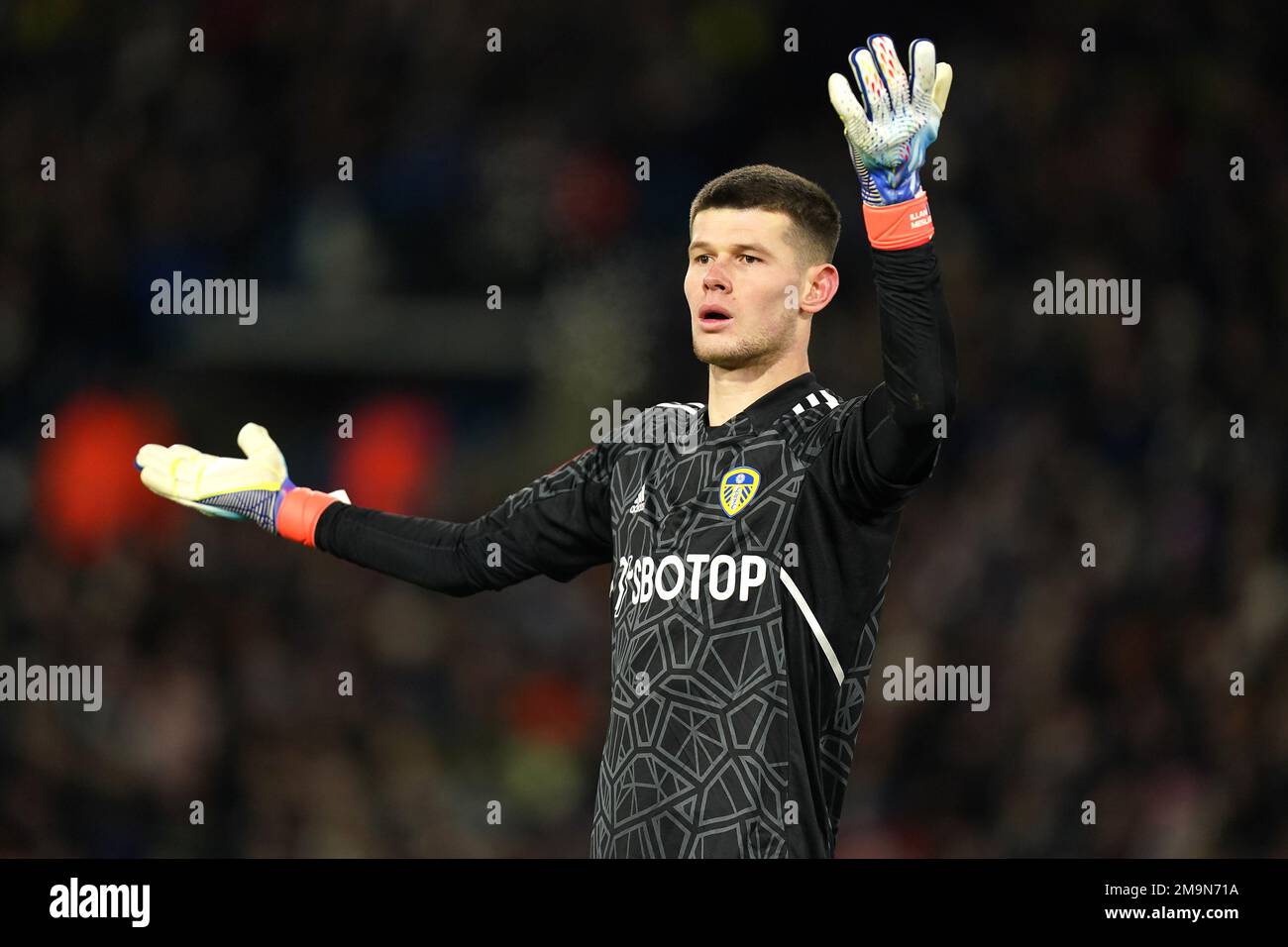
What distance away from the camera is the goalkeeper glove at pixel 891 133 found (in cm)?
328

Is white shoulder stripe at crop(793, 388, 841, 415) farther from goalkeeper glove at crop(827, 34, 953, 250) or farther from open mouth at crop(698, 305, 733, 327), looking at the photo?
goalkeeper glove at crop(827, 34, 953, 250)

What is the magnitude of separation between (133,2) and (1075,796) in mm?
6630

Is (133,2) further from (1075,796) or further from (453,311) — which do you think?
(1075,796)

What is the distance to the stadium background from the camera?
23.1 feet

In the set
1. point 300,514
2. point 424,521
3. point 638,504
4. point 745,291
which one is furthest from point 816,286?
point 300,514

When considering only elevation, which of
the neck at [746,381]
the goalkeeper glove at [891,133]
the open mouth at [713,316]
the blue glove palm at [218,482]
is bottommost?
the blue glove palm at [218,482]

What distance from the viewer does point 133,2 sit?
9227mm

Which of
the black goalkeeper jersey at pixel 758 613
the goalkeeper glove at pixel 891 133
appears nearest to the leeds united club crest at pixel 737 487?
the black goalkeeper jersey at pixel 758 613

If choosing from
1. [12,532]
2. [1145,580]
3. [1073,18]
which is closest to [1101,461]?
[1145,580]

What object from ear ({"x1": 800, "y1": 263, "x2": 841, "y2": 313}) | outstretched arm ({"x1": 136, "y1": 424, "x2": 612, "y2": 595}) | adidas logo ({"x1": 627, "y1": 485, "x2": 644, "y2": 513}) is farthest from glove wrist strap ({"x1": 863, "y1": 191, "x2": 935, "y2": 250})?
outstretched arm ({"x1": 136, "y1": 424, "x2": 612, "y2": 595})

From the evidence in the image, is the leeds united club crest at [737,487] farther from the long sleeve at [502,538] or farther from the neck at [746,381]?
the long sleeve at [502,538]

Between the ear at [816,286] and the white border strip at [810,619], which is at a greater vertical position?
the ear at [816,286]

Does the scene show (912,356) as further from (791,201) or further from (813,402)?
(791,201)

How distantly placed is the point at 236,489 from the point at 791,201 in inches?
64.4
